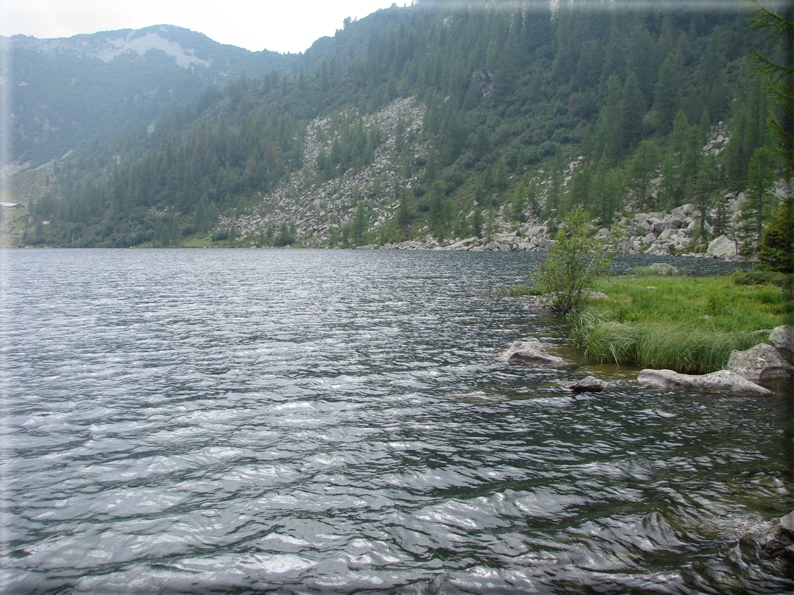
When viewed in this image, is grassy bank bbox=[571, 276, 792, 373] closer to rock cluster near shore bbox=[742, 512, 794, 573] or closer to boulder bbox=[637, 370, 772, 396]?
boulder bbox=[637, 370, 772, 396]

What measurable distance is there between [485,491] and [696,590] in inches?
167

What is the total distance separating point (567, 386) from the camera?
1834 cm

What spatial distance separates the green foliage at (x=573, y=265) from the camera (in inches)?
1219

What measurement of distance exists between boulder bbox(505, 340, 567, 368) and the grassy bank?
2.39 meters

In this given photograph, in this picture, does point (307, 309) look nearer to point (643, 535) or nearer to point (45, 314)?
point (45, 314)

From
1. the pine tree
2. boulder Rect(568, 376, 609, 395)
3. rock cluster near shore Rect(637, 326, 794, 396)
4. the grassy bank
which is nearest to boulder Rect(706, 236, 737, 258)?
the pine tree

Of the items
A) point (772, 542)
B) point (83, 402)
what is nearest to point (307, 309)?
point (83, 402)

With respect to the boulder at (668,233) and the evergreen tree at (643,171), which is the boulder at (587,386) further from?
the evergreen tree at (643,171)

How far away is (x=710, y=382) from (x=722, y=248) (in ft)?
272

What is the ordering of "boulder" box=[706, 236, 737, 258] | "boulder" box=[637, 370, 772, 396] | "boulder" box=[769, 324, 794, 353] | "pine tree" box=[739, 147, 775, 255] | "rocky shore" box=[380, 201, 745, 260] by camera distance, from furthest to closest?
1. "rocky shore" box=[380, 201, 745, 260]
2. "boulder" box=[706, 236, 737, 258]
3. "pine tree" box=[739, 147, 775, 255]
4. "boulder" box=[769, 324, 794, 353]
5. "boulder" box=[637, 370, 772, 396]

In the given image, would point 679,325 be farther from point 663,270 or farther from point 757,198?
point 757,198

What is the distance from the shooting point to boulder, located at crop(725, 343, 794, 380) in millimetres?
18672

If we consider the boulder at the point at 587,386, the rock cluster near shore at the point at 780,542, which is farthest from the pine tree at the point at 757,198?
the rock cluster near shore at the point at 780,542

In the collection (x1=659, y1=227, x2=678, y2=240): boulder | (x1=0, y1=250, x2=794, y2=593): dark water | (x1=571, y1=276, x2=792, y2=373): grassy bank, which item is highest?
(x1=659, y1=227, x2=678, y2=240): boulder
